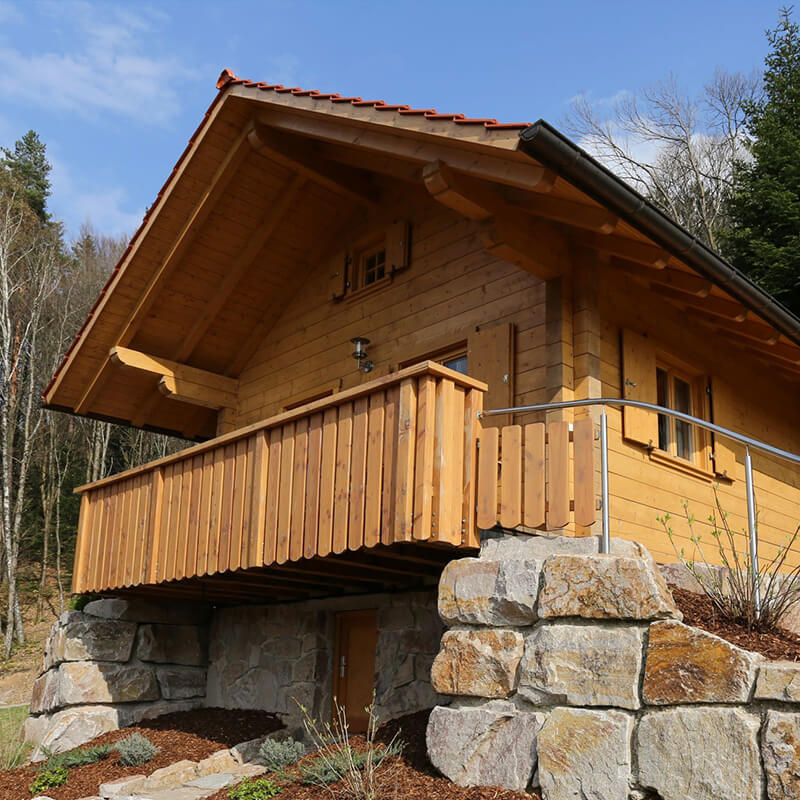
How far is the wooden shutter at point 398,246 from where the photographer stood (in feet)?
32.7

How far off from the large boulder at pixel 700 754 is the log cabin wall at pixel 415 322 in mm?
3441

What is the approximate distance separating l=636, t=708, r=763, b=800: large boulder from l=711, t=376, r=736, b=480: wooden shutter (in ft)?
15.4

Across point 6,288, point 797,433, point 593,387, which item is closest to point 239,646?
point 593,387

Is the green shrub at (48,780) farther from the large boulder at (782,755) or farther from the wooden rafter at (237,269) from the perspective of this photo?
the large boulder at (782,755)

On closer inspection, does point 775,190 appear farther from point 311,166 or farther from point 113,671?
point 113,671

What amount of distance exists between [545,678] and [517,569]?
70 centimetres

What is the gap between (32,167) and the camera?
30938 mm

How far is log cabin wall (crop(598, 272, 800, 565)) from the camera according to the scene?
7.91 m

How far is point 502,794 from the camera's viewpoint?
5320mm

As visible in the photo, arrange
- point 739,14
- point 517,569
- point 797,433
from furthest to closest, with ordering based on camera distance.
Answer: point 739,14 → point 797,433 → point 517,569

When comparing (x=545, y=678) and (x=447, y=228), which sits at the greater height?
(x=447, y=228)

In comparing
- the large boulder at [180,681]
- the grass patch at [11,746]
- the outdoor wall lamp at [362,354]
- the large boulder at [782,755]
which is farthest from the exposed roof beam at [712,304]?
the grass patch at [11,746]

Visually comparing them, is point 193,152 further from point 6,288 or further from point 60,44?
point 6,288

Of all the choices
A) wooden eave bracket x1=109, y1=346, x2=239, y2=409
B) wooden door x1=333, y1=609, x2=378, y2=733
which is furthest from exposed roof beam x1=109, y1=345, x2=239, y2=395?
wooden door x1=333, y1=609, x2=378, y2=733
